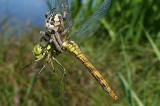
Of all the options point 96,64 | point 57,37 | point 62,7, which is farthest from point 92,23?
point 96,64

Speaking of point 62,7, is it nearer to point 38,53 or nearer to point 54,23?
point 54,23

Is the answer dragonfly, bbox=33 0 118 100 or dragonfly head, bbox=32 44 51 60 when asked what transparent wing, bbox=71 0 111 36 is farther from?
dragonfly head, bbox=32 44 51 60

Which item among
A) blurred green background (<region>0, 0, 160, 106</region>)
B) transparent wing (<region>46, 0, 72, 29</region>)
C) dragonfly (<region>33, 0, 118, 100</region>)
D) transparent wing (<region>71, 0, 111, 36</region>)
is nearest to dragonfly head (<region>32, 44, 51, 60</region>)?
dragonfly (<region>33, 0, 118, 100</region>)

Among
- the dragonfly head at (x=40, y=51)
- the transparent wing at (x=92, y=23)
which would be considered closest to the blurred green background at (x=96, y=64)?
the transparent wing at (x=92, y=23)

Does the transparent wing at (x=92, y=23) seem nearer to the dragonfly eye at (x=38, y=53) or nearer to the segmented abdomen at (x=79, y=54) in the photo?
the segmented abdomen at (x=79, y=54)

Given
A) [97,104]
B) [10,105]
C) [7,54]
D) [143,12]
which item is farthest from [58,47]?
[143,12]
